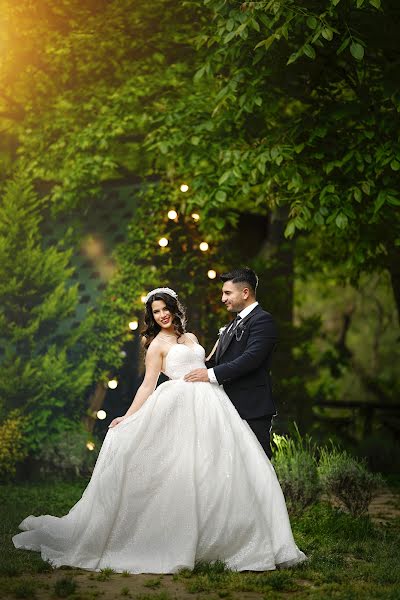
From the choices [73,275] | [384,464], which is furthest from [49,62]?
[384,464]

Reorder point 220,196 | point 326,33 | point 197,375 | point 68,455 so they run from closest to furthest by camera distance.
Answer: point 197,375
point 326,33
point 220,196
point 68,455

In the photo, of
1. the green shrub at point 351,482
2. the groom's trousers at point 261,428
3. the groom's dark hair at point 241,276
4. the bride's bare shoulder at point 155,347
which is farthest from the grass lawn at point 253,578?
the groom's dark hair at point 241,276

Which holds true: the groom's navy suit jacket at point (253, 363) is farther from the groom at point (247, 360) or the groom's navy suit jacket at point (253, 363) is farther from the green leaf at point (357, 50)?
the green leaf at point (357, 50)

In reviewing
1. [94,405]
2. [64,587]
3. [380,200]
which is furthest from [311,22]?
[94,405]

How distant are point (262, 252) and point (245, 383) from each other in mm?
8441

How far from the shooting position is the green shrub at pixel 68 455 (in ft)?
44.1

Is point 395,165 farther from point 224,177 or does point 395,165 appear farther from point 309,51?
point 224,177

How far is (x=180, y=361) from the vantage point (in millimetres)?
7711

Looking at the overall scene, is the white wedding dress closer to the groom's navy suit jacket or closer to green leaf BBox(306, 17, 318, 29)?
the groom's navy suit jacket

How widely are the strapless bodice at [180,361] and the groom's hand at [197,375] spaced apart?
0.10 metres

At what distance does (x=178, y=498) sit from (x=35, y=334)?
7723 millimetres

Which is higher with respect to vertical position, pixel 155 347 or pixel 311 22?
pixel 311 22

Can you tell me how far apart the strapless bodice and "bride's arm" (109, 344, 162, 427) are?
0.26 feet

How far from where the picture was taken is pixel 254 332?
7.75 metres
